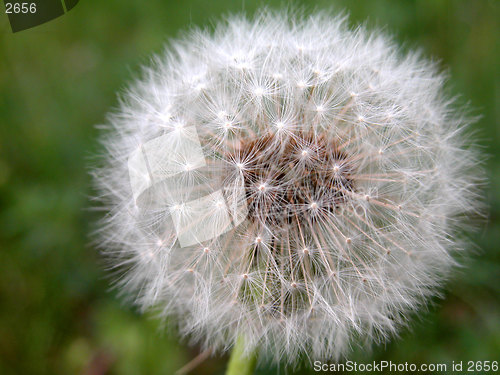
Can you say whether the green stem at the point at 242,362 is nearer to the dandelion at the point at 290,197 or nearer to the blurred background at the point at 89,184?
the dandelion at the point at 290,197

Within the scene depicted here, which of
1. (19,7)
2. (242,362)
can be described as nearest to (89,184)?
(19,7)

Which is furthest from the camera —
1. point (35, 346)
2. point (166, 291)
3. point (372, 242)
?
point (35, 346)

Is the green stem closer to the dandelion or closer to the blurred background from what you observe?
the dandelion

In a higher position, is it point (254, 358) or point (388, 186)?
point (388, 186)

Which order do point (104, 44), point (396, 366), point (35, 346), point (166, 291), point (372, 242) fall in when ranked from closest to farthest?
point (372, 242)
point (166, 291)
point (396, 366)
point (35, 346)
point (104, 44)

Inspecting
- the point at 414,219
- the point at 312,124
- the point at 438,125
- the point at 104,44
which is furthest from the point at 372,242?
the point at 104,44

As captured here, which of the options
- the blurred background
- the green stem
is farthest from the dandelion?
the blurred background

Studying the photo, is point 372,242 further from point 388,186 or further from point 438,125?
point 438,125
